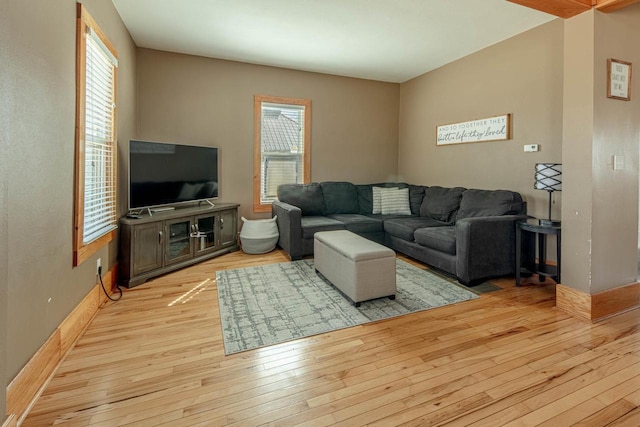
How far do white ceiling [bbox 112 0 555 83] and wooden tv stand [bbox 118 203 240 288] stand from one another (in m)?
1.97

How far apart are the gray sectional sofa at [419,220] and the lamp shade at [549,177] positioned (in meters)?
0.40

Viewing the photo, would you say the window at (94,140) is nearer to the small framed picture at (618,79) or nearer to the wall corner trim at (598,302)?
the wall corner trim at (598,302)

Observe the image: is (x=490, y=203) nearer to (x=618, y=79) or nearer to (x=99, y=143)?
(x=618, y=79)

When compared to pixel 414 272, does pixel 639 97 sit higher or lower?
higher

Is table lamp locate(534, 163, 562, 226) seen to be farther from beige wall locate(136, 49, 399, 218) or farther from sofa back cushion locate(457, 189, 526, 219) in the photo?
beige wall locate(136, 49, 399, 218)

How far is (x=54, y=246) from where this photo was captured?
5.94 ft

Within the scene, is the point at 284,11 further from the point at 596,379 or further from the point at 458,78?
the point at 596,379

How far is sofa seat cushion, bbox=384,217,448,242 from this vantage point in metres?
3.83

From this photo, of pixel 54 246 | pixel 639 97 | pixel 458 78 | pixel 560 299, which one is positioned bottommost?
pixel 560 299

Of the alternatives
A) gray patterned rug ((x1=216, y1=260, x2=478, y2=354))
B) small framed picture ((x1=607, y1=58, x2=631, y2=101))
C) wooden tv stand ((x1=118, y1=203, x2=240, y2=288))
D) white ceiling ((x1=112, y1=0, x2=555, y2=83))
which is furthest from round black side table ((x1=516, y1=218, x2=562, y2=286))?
wooden tv stand ((x1=118, y1=203, x2=240, y2=288))

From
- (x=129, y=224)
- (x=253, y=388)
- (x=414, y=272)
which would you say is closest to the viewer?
(x=253, y=388)

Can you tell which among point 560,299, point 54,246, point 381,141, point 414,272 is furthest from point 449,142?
point 54,246

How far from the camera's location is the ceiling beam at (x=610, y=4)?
2207 mm

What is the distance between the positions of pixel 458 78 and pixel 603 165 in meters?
2.47
